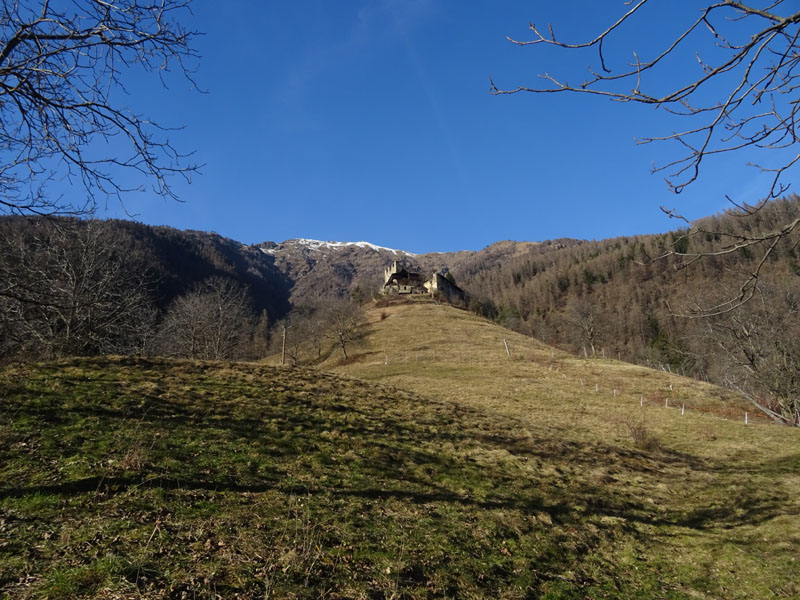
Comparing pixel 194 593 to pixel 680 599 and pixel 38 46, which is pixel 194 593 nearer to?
pixel 38 46

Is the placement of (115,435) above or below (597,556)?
above

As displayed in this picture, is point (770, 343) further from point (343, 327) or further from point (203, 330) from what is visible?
point (343, 327)

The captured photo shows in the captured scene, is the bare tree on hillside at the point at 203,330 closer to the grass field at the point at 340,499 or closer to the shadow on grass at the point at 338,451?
the grass field at the point at 340,499

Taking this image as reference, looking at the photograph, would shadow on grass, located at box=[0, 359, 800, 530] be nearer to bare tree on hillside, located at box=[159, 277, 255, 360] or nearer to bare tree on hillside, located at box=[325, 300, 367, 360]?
bare tree on hillside, located at box=[159, 277, 255, 360]

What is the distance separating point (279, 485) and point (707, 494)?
12.6 meters

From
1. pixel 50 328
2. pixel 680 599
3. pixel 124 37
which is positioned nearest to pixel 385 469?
pixel 680 599

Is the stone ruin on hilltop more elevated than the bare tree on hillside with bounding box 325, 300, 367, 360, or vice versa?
the stone ruin on hilltop

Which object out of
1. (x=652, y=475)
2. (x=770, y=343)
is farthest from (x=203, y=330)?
(x=770, y=343)

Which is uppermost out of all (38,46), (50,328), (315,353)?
(38,46)

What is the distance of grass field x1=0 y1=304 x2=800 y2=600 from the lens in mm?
4648

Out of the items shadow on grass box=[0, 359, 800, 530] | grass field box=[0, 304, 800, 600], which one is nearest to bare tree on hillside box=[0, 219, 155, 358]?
grass field box=[0, 304, 800, 600]

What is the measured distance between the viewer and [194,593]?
4016 millimetres

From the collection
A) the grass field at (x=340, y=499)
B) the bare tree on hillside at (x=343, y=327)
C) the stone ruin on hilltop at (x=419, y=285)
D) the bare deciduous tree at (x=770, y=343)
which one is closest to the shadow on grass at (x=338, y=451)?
the grass field at (x=340, y=499)

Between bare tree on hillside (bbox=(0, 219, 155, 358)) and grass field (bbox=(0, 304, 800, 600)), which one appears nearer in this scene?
grass field (bbox=(0, 304, 800, 600))
